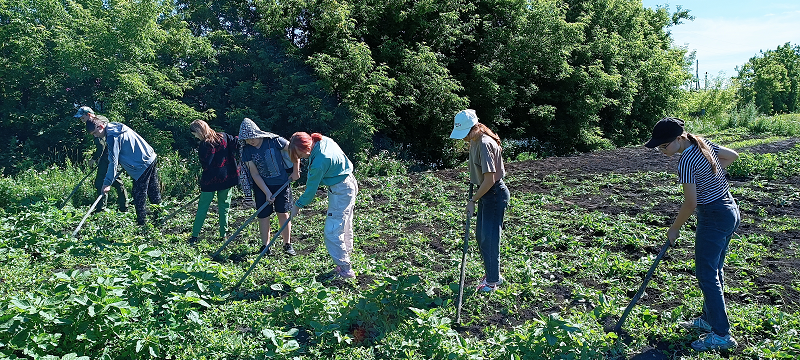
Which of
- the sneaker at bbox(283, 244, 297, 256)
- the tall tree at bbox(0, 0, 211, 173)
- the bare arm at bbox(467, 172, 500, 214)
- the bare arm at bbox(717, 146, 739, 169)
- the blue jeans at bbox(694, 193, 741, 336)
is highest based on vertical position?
the tall tree at bbox(0, 0, 211, 173)

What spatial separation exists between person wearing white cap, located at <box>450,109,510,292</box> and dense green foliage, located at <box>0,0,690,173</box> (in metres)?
6.50

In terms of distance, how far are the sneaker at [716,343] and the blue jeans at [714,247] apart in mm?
34

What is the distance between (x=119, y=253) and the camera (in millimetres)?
5270

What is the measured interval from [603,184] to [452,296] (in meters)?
5.44

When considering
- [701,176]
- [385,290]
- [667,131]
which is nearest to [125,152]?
[385,290]

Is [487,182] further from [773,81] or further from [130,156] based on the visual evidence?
[773,81]

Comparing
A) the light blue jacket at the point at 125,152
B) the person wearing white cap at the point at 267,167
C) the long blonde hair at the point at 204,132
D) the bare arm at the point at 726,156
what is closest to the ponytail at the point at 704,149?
the bare arm at the point at 726,156

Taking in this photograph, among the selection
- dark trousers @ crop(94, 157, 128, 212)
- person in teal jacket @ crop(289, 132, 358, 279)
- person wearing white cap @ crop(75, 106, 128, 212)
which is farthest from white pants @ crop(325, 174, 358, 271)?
dark trousers @ crop(94, 157, 128, 212)

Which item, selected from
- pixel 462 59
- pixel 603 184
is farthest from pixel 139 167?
pixel 462 59

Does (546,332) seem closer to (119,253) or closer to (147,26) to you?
(119,253)

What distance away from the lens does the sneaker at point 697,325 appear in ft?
12.7

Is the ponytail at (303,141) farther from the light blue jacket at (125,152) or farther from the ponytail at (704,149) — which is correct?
the ponytail at (704,149)

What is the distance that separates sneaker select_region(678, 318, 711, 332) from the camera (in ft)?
12.7

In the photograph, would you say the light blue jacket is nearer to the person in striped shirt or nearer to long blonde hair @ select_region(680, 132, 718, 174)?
the person in striped shirt
